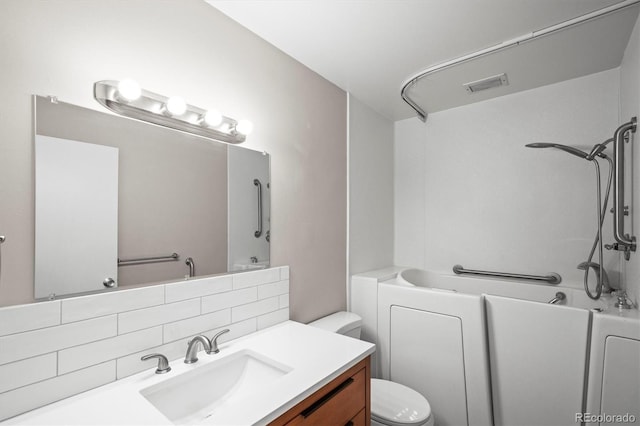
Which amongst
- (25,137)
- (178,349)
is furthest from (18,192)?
(178,349)

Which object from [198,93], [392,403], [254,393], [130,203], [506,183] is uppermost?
[198,93]

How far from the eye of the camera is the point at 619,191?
1.74m

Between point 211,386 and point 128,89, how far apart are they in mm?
1150

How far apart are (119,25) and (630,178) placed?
2588 mm

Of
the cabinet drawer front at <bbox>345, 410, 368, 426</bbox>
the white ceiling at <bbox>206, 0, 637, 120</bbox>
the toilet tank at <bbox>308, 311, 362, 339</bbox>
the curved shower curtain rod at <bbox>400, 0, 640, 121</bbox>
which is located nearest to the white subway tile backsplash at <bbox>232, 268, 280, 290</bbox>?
the toilet tank at <bbox>308, 311, 362, 339</bbox>

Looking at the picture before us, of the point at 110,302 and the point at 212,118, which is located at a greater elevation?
the point at 212,118

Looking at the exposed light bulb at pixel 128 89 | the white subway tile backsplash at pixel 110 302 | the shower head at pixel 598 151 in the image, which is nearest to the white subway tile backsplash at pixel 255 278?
the white subway tile backsplash at pixel 110 302

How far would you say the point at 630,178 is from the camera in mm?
1743

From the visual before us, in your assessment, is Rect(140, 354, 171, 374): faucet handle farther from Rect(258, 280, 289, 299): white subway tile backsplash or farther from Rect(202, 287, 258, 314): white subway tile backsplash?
Rect(258, 280, 289, 299): white subway tile backsplash

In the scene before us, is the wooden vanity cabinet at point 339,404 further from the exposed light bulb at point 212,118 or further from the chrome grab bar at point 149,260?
the exposed light bulb at point 212,118

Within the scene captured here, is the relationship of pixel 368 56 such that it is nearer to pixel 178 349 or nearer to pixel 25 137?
pixel 25 137

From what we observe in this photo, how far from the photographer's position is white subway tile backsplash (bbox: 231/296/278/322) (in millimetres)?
1498

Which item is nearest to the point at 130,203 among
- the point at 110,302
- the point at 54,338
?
the point at 110,302

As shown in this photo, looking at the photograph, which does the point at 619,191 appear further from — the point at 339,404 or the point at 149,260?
the point at 149,260
